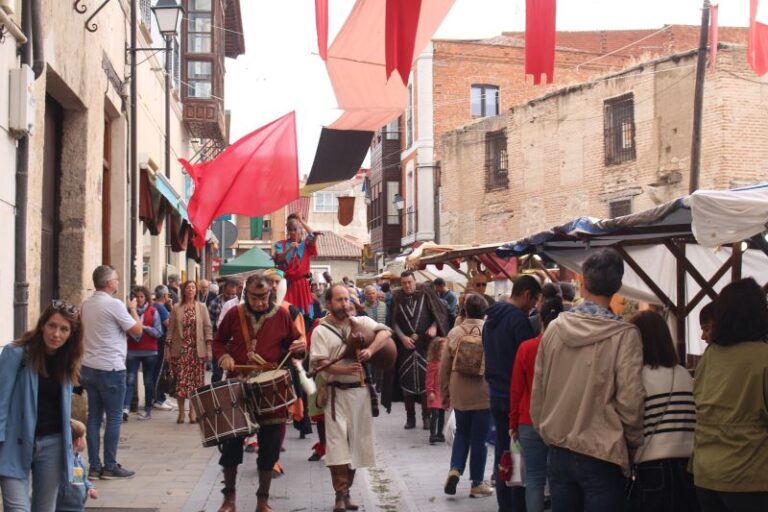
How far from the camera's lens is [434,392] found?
12047mm

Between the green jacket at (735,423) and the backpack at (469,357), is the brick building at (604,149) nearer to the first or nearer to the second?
the backpack at (469,357)

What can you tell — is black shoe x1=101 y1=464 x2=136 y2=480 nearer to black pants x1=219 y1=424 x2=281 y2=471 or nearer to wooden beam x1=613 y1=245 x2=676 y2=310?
black pants x1=219 y1=424 x2=281 y2=471

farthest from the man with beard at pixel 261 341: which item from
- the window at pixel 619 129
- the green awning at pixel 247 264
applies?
the window at pixel 619 129

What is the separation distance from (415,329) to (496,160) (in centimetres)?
2416

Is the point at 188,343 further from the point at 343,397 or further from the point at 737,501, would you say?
the point at 737,501

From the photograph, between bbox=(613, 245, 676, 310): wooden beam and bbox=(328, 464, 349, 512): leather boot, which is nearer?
bbox=(328, 464, 349, 512): leather boot

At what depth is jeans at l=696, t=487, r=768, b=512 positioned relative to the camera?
4629 millimetres

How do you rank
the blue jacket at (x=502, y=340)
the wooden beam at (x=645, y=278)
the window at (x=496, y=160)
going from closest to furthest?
1. the blue jacket at (x=502, y=340)
2. the wooden beam at (x=645, y=278)
3. the window at (x=496, y=160)

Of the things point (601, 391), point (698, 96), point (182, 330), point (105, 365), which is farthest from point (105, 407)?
point (698, 96)

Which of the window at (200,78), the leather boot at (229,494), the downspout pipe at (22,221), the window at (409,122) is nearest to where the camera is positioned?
the leather boot at (229,494)

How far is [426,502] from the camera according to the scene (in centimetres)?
846

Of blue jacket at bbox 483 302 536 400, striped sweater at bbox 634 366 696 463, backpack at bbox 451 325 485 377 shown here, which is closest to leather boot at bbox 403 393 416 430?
backpack at bbox 451 325 485 377

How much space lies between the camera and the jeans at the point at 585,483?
4973 mm

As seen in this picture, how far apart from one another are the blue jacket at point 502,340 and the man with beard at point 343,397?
1.07 m
